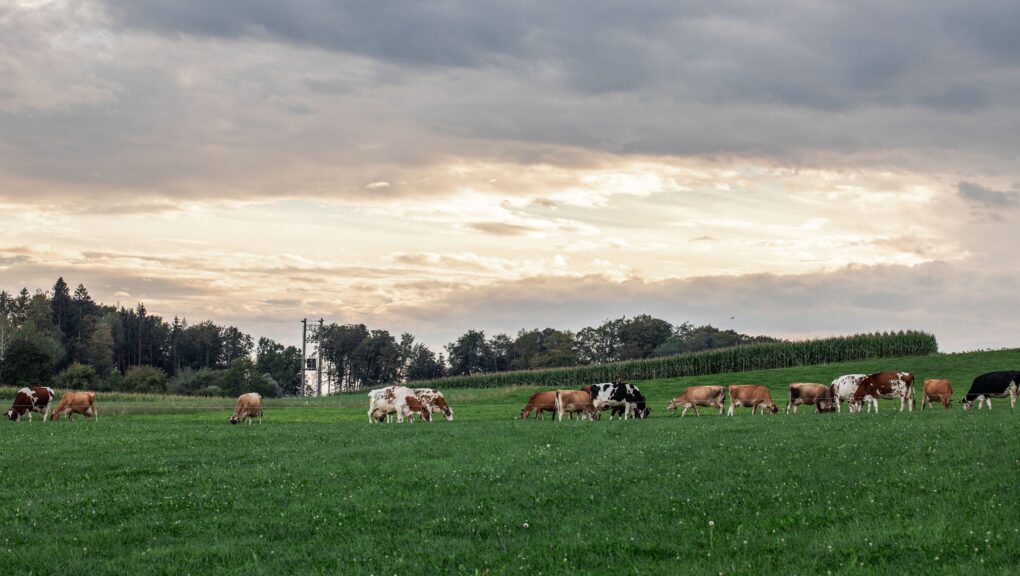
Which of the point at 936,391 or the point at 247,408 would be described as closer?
the point at 936,391

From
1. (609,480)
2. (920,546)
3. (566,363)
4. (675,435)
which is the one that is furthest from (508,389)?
(566,363)

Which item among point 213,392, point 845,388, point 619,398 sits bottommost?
point 213,392

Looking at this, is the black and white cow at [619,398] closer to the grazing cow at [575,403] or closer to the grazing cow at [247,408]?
the grazing cow at [575,403]

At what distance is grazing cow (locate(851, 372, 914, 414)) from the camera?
43812 mm

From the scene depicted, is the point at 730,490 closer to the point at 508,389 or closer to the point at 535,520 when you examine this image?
the point at 535,520

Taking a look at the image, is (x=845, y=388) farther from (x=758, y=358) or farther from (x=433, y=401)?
(x=758, y=358)

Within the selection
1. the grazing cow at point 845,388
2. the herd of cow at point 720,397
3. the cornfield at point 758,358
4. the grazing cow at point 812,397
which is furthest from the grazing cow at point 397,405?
the cornfield at point 758,358

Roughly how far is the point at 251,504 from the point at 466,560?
23.5ft

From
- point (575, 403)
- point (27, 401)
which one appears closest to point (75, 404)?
point (27, 401)

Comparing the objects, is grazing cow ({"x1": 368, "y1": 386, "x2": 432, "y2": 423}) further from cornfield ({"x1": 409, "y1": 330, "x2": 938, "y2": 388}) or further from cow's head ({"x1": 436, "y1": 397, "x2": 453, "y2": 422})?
cornfield ({"x1": 409, "y1": 330, "x2": 938, "y2": 388})

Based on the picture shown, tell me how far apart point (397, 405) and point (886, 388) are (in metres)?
25.0

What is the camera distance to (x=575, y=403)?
159ft

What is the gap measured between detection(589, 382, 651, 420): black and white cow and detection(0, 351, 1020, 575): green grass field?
15612 mm

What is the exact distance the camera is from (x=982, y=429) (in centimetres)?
2606
